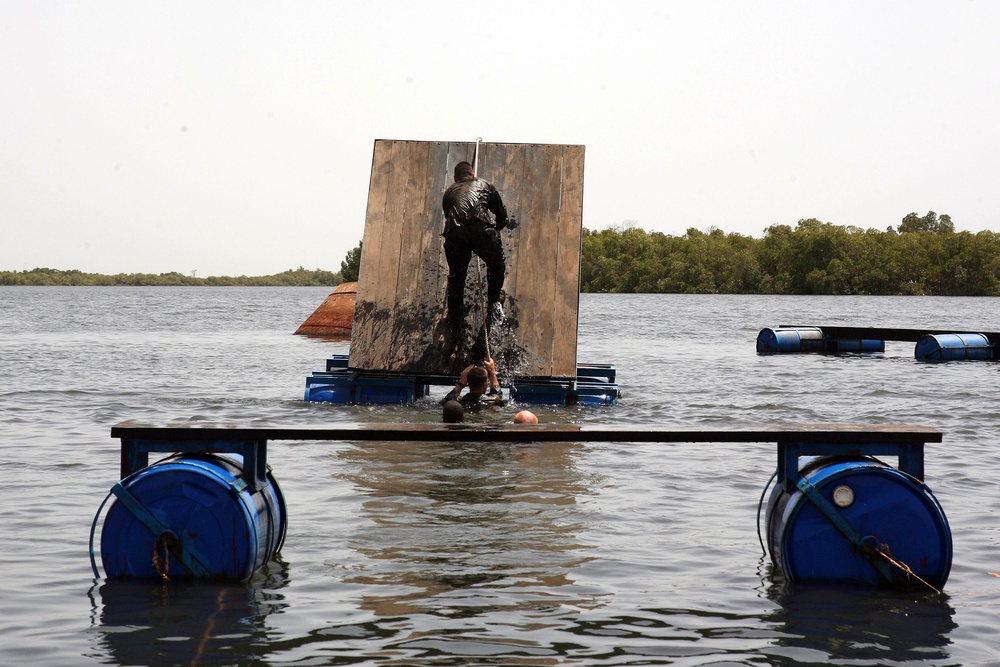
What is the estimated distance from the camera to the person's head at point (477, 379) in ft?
43.5

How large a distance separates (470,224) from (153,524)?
797 cm

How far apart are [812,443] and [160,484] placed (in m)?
3.69

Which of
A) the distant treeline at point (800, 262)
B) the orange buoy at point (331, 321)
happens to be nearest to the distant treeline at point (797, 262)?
the distant treeline at point (800, 262)

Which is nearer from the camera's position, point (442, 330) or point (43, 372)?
point (442, 330)

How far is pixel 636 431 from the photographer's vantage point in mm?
6312

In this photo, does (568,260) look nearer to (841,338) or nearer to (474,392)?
(474,392)

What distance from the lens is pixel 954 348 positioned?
26688mm

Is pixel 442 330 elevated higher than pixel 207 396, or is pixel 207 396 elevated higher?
pixel 442 330

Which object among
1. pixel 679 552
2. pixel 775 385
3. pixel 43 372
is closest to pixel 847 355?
pixel 775 385

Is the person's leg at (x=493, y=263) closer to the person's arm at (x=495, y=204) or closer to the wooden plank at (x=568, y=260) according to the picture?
the person's arm at (x=495, y=204)

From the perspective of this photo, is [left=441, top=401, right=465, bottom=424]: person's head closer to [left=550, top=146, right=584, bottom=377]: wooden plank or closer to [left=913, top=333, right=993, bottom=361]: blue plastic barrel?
[left=550, top=146, right=584, bottom=377]: wooden plank

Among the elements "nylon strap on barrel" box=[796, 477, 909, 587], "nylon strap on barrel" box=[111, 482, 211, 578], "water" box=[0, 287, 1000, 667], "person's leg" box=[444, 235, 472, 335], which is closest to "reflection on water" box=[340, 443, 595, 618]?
"water" box=[0, 287, 1000, 667]

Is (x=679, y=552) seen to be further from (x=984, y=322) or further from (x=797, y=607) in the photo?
(x=984, y=322)

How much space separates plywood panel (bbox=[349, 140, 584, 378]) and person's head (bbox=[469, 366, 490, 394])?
126 cm
